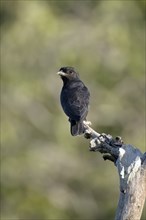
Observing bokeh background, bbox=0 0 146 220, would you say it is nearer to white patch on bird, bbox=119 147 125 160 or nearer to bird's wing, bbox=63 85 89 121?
bird's wing, bbox=63 85 89 121

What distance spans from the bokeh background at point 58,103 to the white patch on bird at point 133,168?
16113 mm

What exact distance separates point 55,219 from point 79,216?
59cm

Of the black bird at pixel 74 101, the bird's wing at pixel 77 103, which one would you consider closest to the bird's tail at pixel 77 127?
the black bird at pixel 74 101

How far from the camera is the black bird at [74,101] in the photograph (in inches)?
415

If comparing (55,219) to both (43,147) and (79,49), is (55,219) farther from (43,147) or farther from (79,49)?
(79,49)

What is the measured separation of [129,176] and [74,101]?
3628mm

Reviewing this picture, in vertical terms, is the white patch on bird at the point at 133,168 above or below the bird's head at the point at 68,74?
below

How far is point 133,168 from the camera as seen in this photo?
792 cm

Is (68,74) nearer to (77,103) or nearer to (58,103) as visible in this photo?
(77,103)

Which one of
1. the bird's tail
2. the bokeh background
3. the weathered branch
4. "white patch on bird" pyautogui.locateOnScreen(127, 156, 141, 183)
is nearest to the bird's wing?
the bird's tail

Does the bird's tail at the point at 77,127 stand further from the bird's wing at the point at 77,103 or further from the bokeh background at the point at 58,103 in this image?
the bokeh background at the point at 58,103

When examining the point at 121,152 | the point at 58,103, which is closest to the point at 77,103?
the point at 121,152

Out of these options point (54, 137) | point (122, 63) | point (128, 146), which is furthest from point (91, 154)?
point (128, 146)

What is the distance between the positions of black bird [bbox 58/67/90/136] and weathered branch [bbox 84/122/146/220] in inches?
72.7
